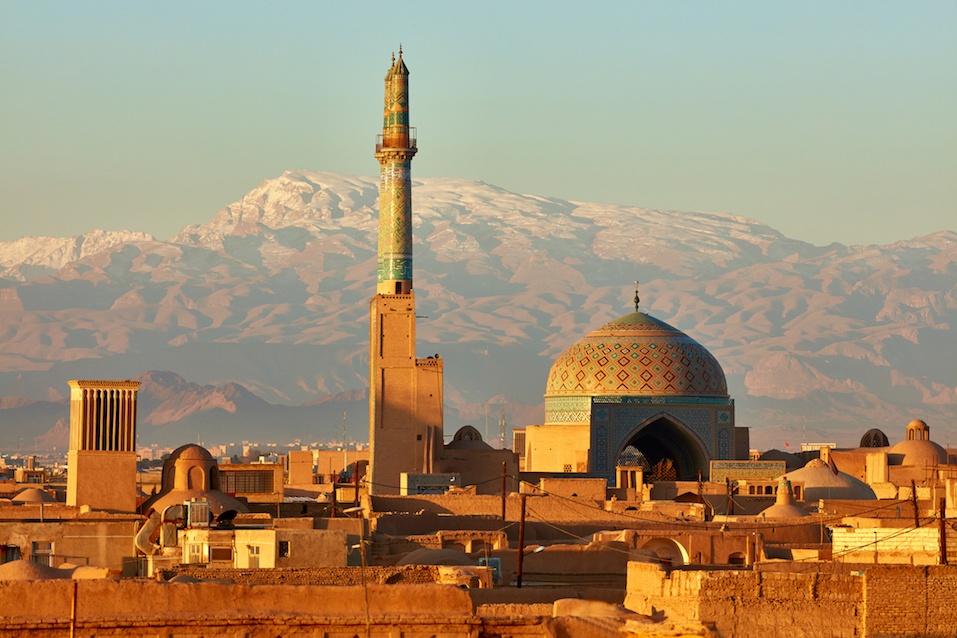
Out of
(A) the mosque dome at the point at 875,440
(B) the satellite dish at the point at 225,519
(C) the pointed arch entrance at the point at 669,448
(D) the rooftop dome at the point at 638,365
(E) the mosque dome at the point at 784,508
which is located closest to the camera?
(B) the satellite dish at the point at 225,519

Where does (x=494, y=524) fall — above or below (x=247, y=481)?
below

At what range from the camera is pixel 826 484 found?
3612cm

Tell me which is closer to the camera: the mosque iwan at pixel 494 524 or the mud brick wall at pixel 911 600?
the mosque iwan at pixel 494 524

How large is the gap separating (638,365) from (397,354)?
522cm

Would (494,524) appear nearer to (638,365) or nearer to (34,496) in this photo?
(34,496)

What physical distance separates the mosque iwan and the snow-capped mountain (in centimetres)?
10388

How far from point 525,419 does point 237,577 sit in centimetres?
14424

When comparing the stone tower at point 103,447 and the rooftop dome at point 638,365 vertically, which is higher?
the rooftop dome at point 638,365

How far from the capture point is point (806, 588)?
14078 mm

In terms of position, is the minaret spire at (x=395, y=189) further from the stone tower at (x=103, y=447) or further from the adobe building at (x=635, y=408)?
the stone tower at (x=103, y=447)

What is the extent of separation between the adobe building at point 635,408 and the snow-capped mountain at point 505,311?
103005 mm

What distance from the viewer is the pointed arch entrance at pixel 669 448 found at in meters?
43.6

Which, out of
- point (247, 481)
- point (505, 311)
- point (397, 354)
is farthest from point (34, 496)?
point (505, 311)

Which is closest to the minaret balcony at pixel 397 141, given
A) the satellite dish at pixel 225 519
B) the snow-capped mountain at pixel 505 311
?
the satellite dish at pixel 225 519
